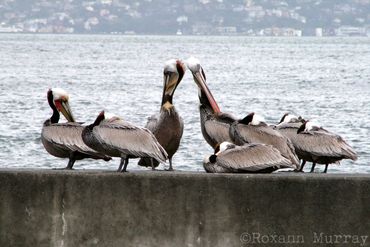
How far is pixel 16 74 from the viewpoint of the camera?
73250 mm

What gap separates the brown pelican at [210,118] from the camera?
11281 millimetres

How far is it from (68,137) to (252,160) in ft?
5.79

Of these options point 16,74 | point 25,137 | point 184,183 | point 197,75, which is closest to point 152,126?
point 197,75

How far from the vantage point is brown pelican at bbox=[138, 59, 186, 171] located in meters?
11.1

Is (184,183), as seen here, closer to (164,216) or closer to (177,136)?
(164,216)

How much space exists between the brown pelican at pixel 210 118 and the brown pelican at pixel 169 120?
1.26 ft

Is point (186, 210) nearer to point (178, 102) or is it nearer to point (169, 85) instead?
point (169, 85)

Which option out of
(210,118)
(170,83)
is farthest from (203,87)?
(170,83)

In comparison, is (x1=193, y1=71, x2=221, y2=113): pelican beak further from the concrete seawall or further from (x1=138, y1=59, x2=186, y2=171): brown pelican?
the concrete seawall

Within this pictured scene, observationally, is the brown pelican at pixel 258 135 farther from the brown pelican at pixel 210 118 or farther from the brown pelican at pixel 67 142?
the brown pelican at pixel 67 142

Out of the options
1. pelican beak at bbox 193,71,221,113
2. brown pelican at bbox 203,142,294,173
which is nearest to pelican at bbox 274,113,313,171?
pelican beak at bbox 193,71,221,113

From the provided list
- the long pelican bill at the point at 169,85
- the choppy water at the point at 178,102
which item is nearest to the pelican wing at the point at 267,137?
the long pelican bill at the point at 169,85

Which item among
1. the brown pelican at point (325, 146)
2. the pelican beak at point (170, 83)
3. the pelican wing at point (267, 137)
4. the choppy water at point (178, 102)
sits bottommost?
the choppy water at point (178, 102)

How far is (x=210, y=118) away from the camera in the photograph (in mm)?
11648
